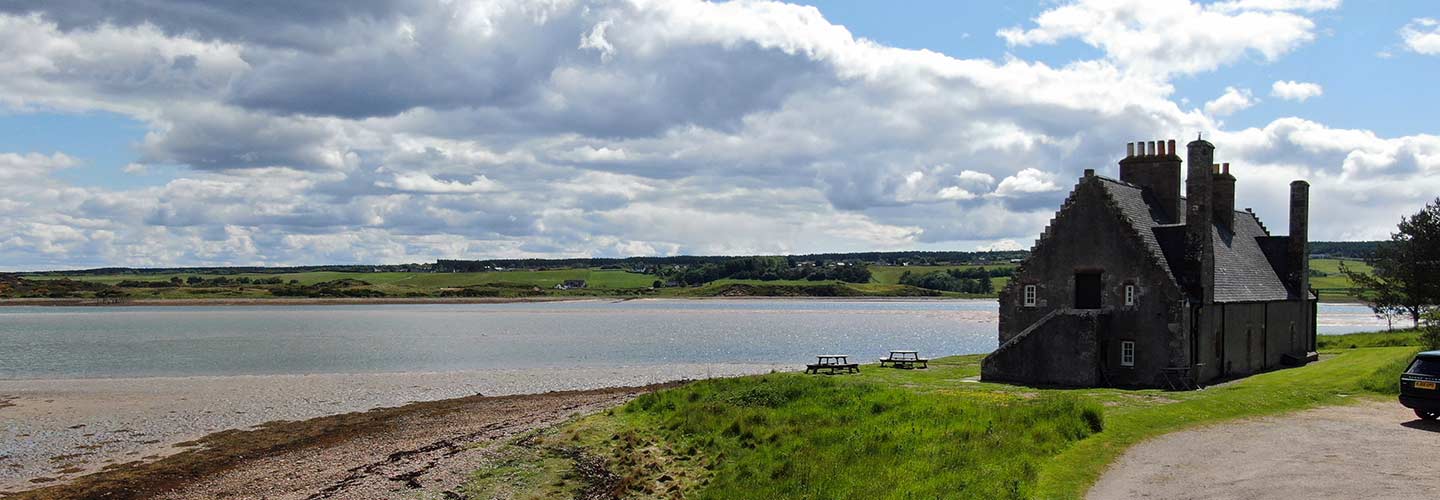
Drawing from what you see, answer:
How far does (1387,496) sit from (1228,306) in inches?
1080

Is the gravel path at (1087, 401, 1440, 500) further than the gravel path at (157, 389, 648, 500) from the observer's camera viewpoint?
No

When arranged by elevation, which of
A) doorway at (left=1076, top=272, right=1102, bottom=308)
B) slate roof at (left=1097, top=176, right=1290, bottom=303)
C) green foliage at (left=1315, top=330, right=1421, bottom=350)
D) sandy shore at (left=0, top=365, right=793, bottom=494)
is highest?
slate roof at (left=1097, top=176, right=1290, bottom=303)

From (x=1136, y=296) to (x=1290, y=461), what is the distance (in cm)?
2011

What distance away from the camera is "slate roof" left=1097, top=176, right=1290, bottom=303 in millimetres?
40341

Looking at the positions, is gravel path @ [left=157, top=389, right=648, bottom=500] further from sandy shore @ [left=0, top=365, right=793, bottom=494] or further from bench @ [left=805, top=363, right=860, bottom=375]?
bench @ [left=805, top=363, right=860, bottom=375]

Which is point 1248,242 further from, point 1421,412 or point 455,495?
point 455,495

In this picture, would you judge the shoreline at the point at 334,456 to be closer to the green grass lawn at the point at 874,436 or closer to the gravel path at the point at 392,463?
the gravel path at the point at 392,463

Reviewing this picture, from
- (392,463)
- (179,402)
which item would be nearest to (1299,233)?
(392,463)

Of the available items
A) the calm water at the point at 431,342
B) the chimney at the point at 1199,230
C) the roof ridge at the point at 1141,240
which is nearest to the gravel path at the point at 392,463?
the roof ridge at the point at 1141,240

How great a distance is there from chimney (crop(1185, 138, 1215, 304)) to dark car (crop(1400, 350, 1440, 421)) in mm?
15204

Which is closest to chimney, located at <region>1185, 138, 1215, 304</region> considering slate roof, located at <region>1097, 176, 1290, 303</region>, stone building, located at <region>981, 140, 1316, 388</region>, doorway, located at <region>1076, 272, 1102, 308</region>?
stone building, located at <region>981, 140, 1316, 388</region>

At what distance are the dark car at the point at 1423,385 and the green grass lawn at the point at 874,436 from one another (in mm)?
3943

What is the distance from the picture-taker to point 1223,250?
4431 centimetres

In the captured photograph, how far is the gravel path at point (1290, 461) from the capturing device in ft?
56.9
